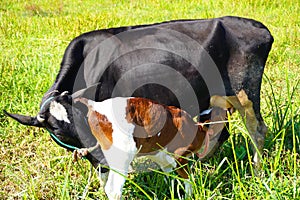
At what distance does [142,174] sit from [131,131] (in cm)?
78

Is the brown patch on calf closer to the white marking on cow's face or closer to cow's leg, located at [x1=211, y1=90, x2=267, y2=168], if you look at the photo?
the white marking on cow's face

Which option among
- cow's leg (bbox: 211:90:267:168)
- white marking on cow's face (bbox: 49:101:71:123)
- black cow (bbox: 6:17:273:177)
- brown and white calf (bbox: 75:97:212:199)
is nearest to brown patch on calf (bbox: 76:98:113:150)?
brown and white calf (bbox: 75:97:212:199)

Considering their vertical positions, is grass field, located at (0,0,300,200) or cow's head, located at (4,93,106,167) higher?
cow's head, located at (4,93,106,167)

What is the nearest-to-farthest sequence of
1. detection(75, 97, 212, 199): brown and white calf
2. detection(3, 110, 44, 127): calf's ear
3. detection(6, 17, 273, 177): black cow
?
1. detection(75, 97, 212, 199): brown and white calf
2. detection(3, 110, 44, 127): calf's ear
3. detection(6, 17, 273, 177): black cow

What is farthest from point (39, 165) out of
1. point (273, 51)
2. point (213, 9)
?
point (213, 9)

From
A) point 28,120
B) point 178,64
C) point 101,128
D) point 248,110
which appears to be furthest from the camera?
point 248,110

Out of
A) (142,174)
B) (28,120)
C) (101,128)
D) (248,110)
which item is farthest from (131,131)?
(248,110)

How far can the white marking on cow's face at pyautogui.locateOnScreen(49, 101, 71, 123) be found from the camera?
8.23 feet

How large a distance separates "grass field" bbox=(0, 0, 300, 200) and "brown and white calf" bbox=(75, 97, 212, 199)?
0.20 meters

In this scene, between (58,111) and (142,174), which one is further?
(142,174)

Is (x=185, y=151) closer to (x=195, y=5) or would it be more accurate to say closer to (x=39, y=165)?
(x=39, y=165)

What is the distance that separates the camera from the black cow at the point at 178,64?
3.09 m

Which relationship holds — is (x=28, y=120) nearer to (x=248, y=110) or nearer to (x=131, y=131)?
(x=131, y=131)

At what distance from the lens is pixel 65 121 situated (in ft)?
8.31
